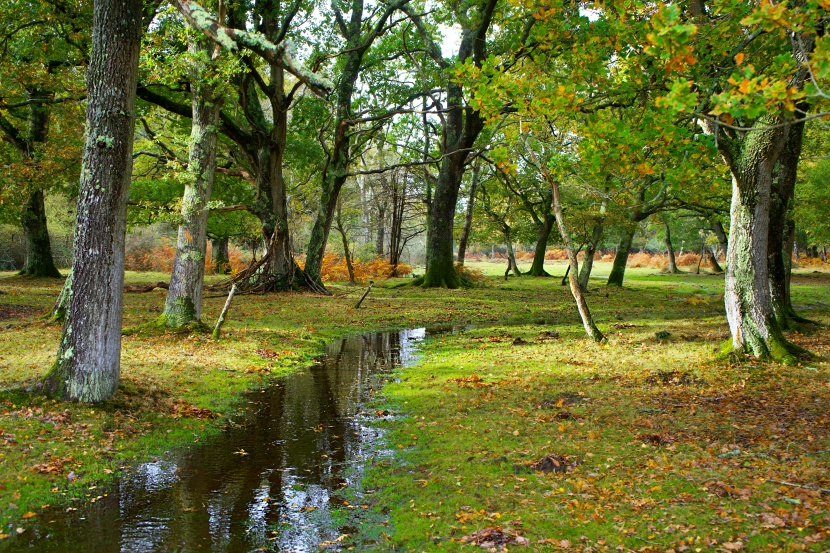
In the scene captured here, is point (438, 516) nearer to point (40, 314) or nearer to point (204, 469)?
point (204, 469)

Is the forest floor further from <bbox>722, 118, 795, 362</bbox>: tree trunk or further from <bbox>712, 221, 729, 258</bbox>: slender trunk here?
<bbox>712, 221, 729, 258</bbox>: slender trunk

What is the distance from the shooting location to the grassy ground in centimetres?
470

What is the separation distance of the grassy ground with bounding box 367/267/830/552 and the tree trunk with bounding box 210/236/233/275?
104 ft

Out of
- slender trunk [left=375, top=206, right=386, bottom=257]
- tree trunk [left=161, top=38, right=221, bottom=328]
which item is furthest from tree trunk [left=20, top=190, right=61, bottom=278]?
slender trunk [left=375, top=206, right=386, bottom=257]

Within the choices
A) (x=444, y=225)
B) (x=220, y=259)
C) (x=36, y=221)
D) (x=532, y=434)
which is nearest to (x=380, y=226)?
(x=220, y=259)

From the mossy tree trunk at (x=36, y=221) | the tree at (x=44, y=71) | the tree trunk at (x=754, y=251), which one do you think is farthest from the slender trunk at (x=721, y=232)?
the mossy tree trunk at (x=36, y=221)

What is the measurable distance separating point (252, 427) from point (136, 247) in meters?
44.4

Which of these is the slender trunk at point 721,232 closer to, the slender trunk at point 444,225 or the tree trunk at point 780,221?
the slender trunk at point 444,225

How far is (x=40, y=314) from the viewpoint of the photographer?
15.5 meters

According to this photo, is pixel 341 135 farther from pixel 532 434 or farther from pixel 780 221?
pixel 532 434

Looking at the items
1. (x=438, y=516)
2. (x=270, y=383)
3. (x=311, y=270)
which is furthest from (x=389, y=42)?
(x=438, y=516)

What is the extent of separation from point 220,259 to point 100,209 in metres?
36.8

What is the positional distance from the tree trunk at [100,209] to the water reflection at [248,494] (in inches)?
69.9

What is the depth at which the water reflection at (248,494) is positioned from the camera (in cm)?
488
